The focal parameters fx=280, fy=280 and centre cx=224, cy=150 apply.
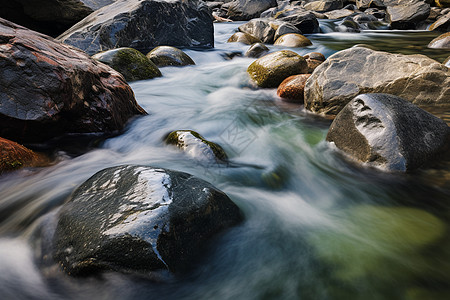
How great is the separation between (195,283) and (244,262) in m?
0.43

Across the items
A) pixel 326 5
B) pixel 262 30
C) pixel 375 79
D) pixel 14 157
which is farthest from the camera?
pixel 326 5

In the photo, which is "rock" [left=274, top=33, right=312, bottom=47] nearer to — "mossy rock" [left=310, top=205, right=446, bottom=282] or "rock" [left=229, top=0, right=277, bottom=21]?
"mossy rock" [left=310, top=205, right=446, bottom=282]

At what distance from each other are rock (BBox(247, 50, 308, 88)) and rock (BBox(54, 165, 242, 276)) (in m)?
4.68

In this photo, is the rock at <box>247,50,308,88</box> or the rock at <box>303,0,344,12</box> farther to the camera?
the rock at <box>303,0,344,12</box>

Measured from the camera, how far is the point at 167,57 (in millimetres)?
7910

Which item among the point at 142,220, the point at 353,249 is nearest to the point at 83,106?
the point at 142,220

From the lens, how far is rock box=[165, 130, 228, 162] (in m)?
3.45

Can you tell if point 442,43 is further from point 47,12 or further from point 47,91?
point 47,12

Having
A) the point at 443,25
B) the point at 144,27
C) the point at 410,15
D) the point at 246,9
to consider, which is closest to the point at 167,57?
the point at 144,27

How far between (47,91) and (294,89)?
14.4 feet

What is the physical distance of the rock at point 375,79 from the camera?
4.41 m

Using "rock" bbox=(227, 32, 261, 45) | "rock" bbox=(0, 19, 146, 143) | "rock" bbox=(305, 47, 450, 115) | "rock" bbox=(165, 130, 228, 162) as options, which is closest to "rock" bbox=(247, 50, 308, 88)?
"rock" bbox=(305, 47, 450, 115)

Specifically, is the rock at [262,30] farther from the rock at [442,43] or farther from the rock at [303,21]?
the rock at [442,43]

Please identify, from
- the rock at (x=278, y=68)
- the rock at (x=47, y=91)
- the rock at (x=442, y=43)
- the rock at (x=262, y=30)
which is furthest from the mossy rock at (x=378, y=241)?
the rock at (x=262, y=30)
